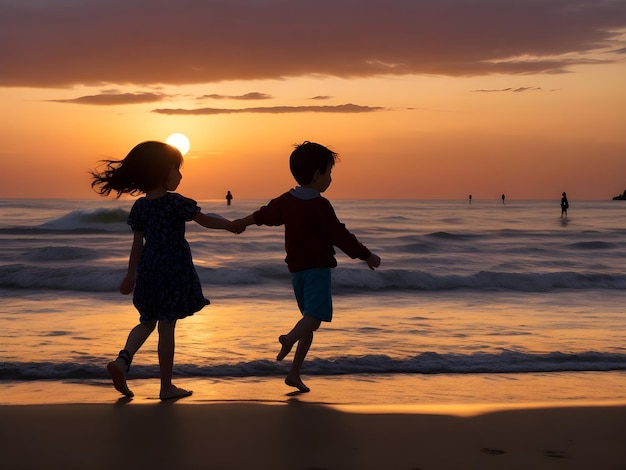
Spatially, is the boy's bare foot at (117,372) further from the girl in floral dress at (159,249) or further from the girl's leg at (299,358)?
the girl's leg at (299,358)

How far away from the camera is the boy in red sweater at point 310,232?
17.1ft


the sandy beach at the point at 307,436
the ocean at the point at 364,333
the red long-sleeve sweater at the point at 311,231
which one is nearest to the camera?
the sandy beach at the point at 307,436

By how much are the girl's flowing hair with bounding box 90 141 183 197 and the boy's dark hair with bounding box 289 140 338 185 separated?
0.74 metres

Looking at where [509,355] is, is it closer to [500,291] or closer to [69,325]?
[69,325]

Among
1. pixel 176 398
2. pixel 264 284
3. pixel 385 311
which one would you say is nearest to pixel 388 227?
pixel 264 284

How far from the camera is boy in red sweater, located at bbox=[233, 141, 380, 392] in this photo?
521 cm

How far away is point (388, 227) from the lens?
38.1 metres

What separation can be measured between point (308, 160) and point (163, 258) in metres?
1.12

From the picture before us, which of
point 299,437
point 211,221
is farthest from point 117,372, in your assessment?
point 299,437

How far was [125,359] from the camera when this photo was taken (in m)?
5.06

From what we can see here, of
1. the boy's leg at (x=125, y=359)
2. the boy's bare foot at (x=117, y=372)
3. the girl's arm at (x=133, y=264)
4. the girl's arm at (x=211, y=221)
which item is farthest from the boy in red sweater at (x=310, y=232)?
the boy's bare foot at (x=117, y=372)

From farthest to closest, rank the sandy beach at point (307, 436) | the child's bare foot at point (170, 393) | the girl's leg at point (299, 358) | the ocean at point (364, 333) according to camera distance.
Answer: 1. the ocean at point (364, 333)
2. the girl's leg at point (299, 358)
3. the child's bare foot at point (170, 393)
4. the sandy beach at point (307, 436)

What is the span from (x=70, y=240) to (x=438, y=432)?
975 inches

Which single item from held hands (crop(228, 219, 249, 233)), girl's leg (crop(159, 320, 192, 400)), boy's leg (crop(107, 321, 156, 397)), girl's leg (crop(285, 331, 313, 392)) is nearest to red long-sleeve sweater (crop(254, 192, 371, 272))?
held hands (crop(228, 219, 249, 233))
